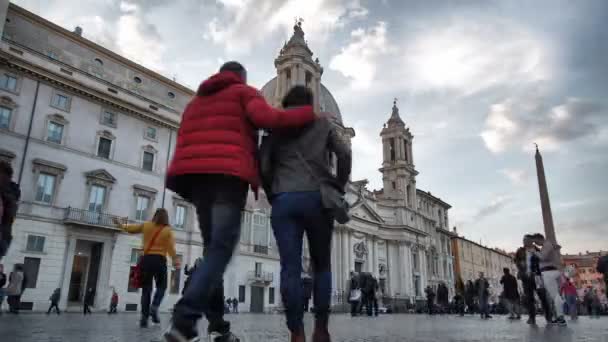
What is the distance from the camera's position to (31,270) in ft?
65.1

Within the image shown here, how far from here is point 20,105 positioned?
21203 millimetres

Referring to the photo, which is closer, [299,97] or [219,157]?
[219,157]

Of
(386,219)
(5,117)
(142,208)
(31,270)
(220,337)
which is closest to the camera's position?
(220,337)

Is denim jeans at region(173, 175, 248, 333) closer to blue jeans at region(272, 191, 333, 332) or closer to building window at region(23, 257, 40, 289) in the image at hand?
blue jeans at region(272, 191, 333, 332)

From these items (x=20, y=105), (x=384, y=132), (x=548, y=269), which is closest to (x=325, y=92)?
(x=384, y=132)

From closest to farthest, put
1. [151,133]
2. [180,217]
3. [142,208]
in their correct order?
[142,208] → [151,133] → [180,217]

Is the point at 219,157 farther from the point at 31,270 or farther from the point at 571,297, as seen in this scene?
the point at 31,270

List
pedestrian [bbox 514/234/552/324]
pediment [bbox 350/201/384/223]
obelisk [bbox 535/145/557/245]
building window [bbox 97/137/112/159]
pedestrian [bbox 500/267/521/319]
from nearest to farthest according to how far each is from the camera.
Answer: pedestrian [bbox 514/234/552/324], pedestrian [bbox 500/267/521/319], building window [bbox 97/137/112/159], obelisk [bbox 535/145/557/245], pediment [bbox 350/201/384/223]

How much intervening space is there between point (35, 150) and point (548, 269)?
22664mm

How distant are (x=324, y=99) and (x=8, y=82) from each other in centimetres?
3357

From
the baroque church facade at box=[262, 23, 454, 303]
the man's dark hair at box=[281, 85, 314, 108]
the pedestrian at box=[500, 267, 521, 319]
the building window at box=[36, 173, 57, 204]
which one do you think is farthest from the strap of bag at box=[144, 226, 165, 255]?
the baroque church facade at box=[262, 23, 454, 303]

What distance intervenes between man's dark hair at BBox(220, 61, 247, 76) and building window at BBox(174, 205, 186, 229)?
24651 millimetres

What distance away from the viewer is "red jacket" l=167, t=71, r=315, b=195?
10.0 feet

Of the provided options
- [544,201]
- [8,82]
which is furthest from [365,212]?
[8,82]
